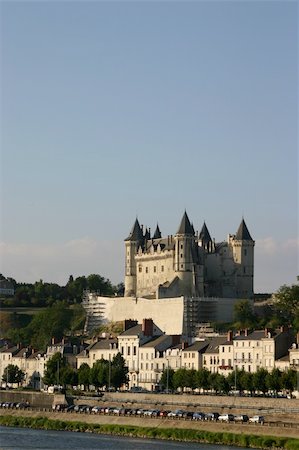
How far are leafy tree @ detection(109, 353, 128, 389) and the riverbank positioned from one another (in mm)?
9488

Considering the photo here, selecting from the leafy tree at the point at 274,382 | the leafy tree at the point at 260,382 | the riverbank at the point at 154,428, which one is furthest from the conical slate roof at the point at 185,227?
the leafy tree at the point at 274,382

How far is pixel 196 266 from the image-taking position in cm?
12275

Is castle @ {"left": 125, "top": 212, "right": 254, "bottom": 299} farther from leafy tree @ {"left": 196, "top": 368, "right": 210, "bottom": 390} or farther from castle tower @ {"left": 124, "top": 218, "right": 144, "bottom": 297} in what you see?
leafy tree @ {"left": 196, "top": 368, "right": 210, "bottom": 390}

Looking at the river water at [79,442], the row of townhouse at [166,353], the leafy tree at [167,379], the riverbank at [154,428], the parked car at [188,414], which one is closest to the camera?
the riverbank at [154,428]

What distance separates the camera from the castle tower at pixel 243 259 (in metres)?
124

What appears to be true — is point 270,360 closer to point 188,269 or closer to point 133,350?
point 133,350

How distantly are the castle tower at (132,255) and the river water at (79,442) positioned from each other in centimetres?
5794

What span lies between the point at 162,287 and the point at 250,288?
8.70 metres

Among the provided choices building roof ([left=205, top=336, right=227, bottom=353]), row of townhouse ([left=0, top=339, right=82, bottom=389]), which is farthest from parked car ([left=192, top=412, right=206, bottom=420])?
row of townhouse ([left=0, top=339, right=82, bottom=389])

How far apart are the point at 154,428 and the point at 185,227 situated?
183 feet

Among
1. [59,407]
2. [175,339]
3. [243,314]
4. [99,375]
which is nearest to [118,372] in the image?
[99,375]

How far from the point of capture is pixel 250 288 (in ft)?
409

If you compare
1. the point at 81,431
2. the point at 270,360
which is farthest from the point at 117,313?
Result: the point at 81,431

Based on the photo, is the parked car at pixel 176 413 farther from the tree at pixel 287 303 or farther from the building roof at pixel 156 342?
the tree at pixel 287 303
